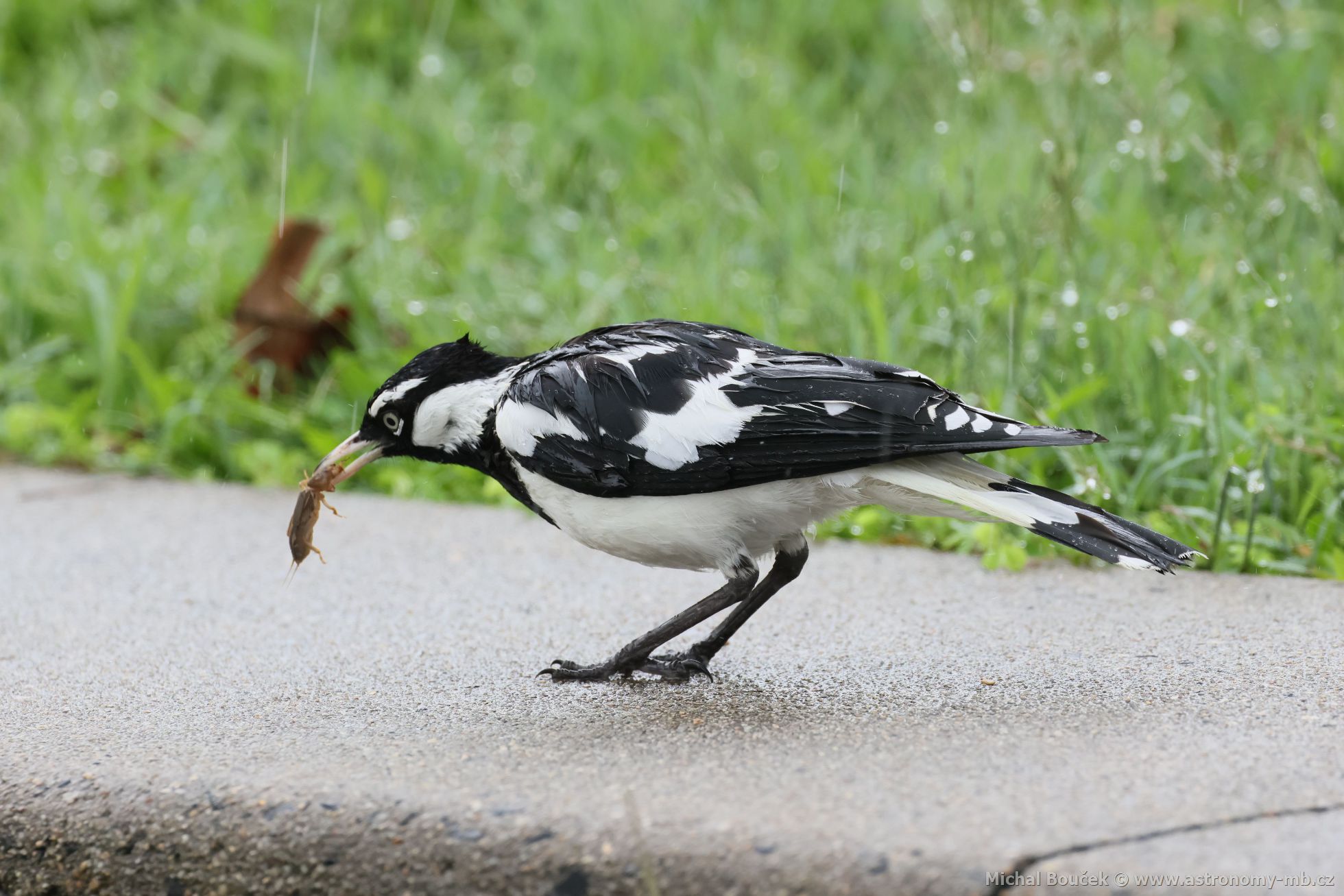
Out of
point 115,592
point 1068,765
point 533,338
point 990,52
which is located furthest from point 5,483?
point 1068,765

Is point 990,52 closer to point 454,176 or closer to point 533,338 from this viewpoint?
point 533,338

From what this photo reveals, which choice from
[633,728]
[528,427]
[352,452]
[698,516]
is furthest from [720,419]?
[352,452]

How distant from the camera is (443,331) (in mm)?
5254

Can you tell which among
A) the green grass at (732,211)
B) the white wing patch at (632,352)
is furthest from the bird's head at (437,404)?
the green grass at (732,211)

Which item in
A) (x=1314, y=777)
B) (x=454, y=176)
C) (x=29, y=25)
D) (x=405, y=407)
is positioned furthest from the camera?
(x=29, y=25)

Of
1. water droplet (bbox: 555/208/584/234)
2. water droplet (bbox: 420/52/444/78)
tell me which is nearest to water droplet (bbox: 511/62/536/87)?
water droplet (bbox: 420/52/444/78)

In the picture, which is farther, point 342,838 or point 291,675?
point 291,675

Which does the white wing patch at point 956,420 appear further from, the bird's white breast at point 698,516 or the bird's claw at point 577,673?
the bird's claw at point 577,673

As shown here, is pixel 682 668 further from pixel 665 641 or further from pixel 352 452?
pixel 352 452

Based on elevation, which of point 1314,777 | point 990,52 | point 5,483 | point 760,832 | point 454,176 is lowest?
point 5,483

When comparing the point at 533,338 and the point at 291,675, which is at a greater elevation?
the point at 533,338

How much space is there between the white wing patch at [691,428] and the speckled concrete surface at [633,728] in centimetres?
50

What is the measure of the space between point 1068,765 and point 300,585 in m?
2.22

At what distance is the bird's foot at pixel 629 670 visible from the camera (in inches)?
122
